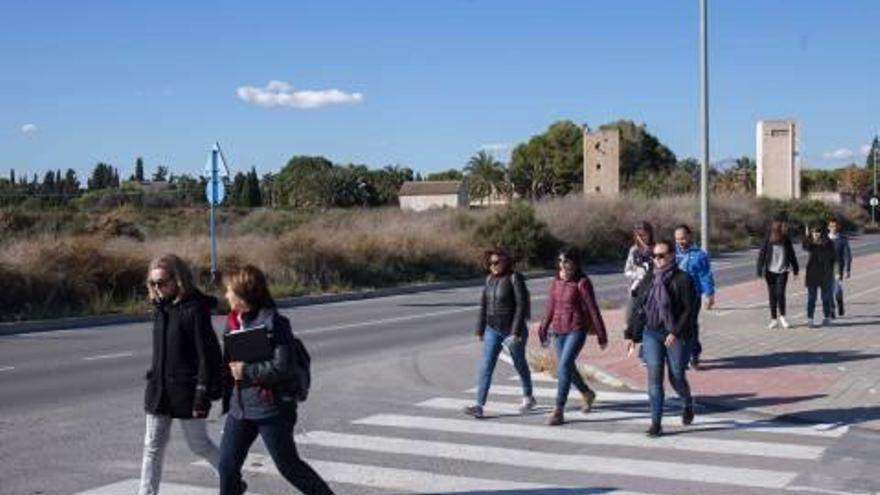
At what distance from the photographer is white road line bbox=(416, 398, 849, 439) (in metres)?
9.53

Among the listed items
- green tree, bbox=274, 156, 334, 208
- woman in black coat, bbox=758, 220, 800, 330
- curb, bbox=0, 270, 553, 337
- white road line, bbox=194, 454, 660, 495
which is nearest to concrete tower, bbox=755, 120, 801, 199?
green tree, bbox=274, 156, 334, 208

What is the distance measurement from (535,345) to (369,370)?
114 inches

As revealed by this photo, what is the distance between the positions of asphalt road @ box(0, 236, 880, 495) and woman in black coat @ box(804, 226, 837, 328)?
648 centimetres

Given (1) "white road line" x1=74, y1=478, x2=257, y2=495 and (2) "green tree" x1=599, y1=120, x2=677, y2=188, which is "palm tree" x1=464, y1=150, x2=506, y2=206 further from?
(1) "white road line" x1=74, y1=478, x2=257, y2=495

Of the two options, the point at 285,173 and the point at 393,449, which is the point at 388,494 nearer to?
the point at 393,449

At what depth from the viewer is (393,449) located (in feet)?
28.8

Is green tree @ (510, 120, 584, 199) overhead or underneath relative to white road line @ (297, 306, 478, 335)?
overhead

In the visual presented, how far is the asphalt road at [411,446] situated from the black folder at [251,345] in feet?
5.55

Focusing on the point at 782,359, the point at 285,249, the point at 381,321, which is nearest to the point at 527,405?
the point at 782,359

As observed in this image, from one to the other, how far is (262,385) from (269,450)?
393 mm

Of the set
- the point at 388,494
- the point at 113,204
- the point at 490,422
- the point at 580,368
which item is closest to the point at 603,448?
the point at 490,422

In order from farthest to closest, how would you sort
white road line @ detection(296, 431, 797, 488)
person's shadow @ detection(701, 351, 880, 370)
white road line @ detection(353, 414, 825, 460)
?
person's shadow @ detection(701, 351, 880, 370)
white road line @ detection(353, 414, 825, 460)
white road line @ detection(296, 431, 797, 488)

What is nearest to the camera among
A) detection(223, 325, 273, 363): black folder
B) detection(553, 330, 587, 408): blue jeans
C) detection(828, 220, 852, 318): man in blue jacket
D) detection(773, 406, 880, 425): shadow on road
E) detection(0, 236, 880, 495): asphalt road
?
detection(223, 325, 273, 363): black folder

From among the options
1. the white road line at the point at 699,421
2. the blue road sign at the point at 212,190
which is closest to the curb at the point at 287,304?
the blue road sign at the point at 212,190
